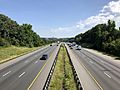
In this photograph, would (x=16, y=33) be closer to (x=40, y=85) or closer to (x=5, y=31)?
(x=5, y=31)

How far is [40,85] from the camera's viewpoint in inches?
958

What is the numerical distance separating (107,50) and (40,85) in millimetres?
68309

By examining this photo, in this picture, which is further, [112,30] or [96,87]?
[112,30]

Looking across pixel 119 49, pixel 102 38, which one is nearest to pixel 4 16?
pixel 102 38

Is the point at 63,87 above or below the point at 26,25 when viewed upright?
below

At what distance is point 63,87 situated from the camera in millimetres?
23594

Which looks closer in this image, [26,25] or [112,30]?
[112,30]

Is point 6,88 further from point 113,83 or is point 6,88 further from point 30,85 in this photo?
point 113,83

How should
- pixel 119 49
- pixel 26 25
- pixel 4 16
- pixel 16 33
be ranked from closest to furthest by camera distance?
pixel 119 49, pixel 16 33, pixel 4 16, pixel 26 25

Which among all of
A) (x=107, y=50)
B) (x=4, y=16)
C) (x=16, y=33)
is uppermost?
(x=4, y=16)

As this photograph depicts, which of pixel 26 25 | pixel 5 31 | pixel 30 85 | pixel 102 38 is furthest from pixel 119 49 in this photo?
pixel 26 25

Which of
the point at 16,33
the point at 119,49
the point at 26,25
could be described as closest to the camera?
the point at 119,49

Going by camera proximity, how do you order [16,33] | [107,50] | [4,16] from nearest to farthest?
[107,50] < [16,33] < [4,16]

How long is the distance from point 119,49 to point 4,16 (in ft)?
269
